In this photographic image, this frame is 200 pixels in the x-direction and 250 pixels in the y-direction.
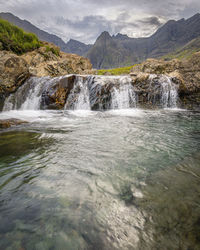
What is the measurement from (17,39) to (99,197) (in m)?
36.9

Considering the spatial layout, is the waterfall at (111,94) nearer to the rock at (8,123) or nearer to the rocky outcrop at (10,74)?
the rock at (8,123)

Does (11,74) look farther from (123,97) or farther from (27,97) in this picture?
(123,97)

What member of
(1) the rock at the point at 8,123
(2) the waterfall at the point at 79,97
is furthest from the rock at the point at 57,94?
(1) the rock at the point at 8,123

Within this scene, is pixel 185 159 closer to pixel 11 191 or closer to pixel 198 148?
pixel 198 148

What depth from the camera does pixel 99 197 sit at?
249 centimetres

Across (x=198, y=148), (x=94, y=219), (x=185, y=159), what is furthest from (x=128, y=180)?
(x=198, y=148)

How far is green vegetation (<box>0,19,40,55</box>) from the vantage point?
24.7m

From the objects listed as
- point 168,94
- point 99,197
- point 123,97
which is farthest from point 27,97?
point 168,94

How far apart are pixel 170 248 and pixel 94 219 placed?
40.4 inches

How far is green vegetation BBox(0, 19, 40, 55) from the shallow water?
91.6ft

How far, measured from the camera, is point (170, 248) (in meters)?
1.61

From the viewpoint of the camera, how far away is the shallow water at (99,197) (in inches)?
69.0

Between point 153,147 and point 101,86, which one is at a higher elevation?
point 101,86

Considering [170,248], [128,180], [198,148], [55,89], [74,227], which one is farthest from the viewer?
[55,89]
